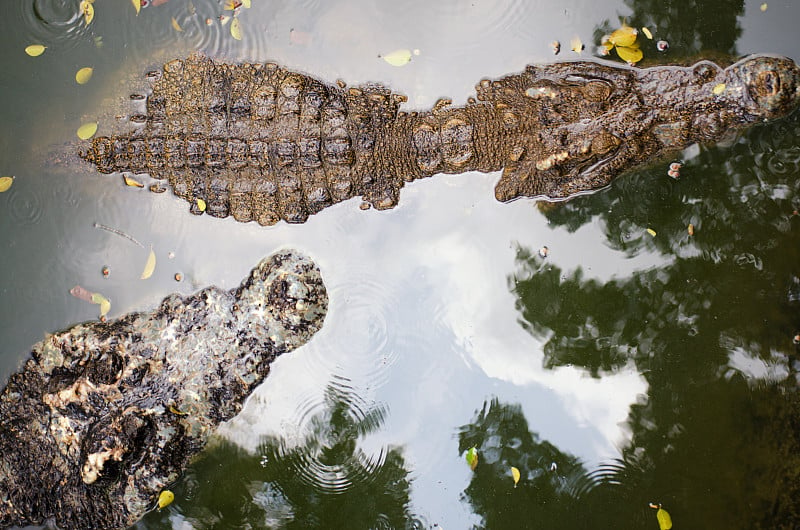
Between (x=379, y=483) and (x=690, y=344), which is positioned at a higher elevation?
(x=690, y=344)

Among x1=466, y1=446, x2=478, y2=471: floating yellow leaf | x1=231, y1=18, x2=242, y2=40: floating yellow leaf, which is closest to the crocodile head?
x1=466, y1=446, x2=478, y2=471: floating yellow leaf

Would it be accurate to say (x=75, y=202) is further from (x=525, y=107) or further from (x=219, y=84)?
(x=525, y=107)

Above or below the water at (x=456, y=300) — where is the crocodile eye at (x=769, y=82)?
above

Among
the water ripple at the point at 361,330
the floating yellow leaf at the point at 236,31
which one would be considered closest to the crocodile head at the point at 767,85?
the water ripple at the point at 361,330

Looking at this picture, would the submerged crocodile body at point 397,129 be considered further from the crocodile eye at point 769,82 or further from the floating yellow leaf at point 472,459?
the floating yellow leaf at point 472,459

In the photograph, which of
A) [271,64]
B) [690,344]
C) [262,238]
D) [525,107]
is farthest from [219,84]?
[690,344]
